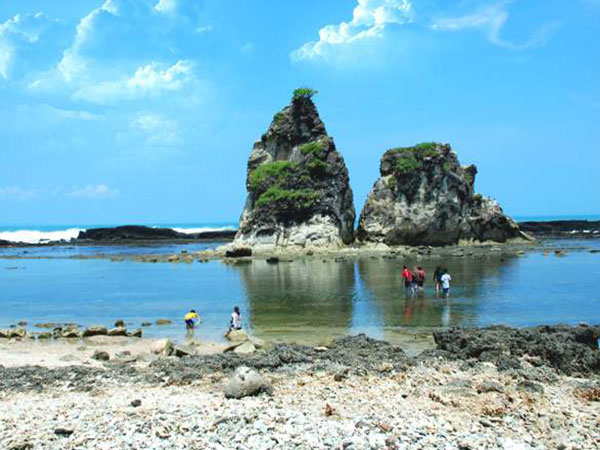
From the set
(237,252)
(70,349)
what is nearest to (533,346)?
(70,349)

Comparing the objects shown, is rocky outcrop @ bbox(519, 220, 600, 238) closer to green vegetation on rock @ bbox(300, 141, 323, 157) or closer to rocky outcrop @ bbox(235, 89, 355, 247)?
rocky outcrop @ bbox(235, 89, 355, 247)

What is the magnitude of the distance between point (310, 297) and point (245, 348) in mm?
13804

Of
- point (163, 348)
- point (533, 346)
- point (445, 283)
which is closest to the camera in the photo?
point (533, 346)

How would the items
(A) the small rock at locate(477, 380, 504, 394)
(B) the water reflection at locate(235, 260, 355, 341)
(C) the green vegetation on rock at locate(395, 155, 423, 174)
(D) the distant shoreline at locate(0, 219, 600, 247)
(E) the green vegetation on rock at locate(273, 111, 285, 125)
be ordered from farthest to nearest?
(D) the distant shoreline at locate(0, 219, 600, 247) < (E) the green vegetation on rock at locate(273, 111, 285, 125) < (C) the green vegetation on rock at locate(395, 155, 423, 174) < (B) the water reflection at locate(235, 260, 355, 341) < (A) the small rock at locate(477, 380, 504, 394)

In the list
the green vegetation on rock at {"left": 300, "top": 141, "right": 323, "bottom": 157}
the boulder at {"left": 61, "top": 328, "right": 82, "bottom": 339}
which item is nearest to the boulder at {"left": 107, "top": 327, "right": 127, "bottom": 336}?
the boulder at {"left": 61, "top": 328, "right": 82, "bottom": 339}

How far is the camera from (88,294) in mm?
36031

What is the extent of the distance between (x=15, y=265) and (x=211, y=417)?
56124 millimetres

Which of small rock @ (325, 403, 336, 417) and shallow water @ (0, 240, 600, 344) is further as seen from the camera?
shallow water @ (0, 240, 600, 344)

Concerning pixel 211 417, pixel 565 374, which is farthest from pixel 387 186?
pixel 211 417

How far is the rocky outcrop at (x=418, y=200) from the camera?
70250 mm

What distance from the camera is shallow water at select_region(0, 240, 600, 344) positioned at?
23578mm

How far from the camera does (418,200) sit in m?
70.8

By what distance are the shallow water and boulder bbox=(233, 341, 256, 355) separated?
2981 mm

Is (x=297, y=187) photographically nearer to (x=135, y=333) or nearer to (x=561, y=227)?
(x=135, y=333)
